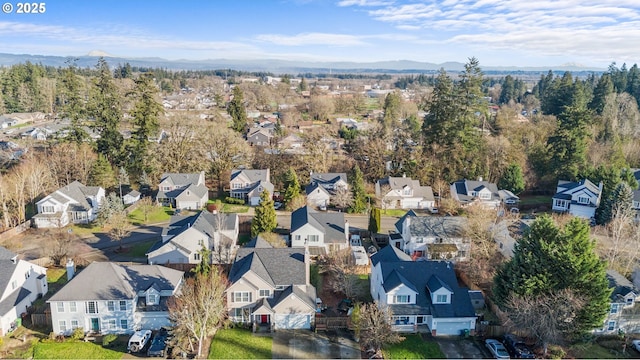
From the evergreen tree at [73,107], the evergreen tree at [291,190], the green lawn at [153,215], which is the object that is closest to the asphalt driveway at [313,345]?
the evergreen tree at [291,190]

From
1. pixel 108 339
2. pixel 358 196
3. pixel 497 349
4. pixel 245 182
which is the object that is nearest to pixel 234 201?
pixel 245 182

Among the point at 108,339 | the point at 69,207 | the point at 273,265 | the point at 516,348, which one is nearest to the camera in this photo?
the point at 516,348

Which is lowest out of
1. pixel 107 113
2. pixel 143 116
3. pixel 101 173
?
pixel 101 173

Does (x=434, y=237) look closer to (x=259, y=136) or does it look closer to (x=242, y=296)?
(x=242, y=296)

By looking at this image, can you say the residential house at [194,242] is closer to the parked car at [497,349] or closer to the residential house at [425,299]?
the residential house at [425,299]

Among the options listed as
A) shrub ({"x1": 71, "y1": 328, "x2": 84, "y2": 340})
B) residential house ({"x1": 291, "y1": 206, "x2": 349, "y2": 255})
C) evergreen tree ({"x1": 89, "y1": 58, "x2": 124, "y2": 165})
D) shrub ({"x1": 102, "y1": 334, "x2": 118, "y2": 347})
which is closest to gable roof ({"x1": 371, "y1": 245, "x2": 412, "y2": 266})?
residential house ({"x1": 291, "y1": 206, "x2": 349, "y2": 255})

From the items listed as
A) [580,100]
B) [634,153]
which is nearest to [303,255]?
[634,153]

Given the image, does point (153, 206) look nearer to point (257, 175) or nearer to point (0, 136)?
point (257, 175)
